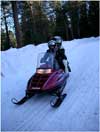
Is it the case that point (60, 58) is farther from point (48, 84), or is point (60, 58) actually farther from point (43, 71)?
point (48, 84)

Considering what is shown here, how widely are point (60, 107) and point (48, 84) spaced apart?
0.86 metres

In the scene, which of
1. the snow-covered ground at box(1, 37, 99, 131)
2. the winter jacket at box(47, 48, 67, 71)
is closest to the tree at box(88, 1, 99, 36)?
the snow-covered ground at box(1, 37, 99, 131)

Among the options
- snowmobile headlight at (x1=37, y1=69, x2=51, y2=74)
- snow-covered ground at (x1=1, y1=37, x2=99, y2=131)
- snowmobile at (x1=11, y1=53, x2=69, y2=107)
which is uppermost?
snowmobile headlight at (x1=37, y1=69, x2=51, y2=74)

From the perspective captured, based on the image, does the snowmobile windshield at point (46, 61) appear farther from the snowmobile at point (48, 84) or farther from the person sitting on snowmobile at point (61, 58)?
the person sitting on snowmobile at point (61, 58)

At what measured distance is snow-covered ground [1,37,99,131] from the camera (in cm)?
612

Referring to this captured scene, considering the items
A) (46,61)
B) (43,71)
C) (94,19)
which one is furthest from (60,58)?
(94,19)

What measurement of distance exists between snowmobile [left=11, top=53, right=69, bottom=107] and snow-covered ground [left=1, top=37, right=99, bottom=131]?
0.57 ft

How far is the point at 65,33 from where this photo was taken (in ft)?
132

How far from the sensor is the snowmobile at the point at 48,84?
7527mm

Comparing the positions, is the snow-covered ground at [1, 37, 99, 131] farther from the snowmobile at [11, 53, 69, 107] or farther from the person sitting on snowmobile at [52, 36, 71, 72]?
the person sitting on snowmobile at [52, 36, 71, 72]

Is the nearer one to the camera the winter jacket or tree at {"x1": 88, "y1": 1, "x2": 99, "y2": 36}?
the winter jacket

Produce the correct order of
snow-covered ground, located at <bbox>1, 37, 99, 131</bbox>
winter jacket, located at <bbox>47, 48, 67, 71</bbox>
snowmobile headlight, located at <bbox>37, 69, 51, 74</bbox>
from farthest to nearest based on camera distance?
winter jacket, located at <bbox>47, 48, 67, 71</bbox>
snowmobile headlight, located at <bbox>37, 69, 51, 74</bbox>
snow-covered ground, located at <bbox>1, 37, 99, 131</bbox>

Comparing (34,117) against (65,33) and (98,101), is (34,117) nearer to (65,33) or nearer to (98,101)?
(98,101)

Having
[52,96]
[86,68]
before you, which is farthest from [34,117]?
[86,68]
